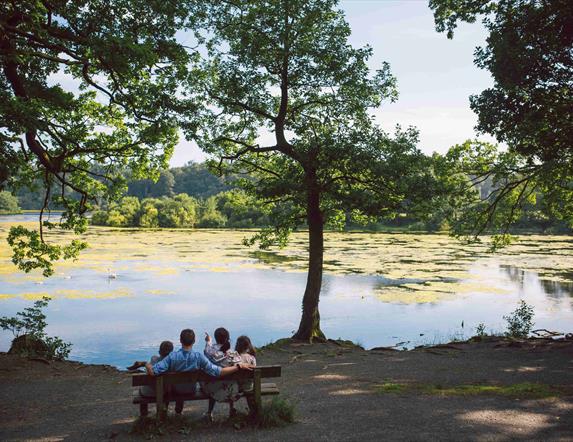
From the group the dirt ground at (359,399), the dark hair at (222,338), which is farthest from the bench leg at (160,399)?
the dark hair at (222,338)

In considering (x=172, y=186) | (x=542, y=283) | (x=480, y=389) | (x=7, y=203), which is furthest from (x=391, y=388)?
(x=172, y=186)

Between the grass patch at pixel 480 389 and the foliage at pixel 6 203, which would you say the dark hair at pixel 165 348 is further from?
the foliage at pixel 6 203

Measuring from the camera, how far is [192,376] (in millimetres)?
5449

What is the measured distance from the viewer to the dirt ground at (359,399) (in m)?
5.50

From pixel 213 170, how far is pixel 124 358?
19.2 ft

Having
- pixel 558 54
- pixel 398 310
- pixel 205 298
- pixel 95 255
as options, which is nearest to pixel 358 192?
pixel 558 54

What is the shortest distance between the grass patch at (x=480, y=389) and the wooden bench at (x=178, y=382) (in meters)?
2.57

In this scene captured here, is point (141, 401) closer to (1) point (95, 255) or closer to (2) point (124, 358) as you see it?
(2) point (124, 358)

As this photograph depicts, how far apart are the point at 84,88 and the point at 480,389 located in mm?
11003

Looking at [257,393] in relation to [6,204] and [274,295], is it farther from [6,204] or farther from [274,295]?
[6,204]

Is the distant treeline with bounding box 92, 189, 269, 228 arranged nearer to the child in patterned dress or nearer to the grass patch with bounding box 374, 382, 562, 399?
the grass patch with bounding box 374, 382, 562, 399

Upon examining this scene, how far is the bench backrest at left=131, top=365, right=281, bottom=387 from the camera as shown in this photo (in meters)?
5.32

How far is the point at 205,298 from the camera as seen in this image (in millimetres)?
22234

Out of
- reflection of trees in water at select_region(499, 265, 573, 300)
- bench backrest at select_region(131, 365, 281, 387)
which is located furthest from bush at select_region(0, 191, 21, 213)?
A: bench backrest at select_region(131, 365, 281, 387)
